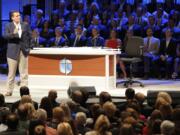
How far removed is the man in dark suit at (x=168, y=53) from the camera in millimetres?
12344

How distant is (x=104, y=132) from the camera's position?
16.6ft

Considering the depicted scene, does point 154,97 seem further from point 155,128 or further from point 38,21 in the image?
point 38,21

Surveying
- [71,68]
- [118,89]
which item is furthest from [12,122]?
[118,89]

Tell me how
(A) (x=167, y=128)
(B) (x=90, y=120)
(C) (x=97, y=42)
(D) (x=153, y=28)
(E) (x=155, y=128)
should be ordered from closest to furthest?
(A) (x=167, y=128) → (E) (x=155, y=128) → (B) (x=90, y=120) → (C) (x=97, y=42) → (D) (x=153, y=28)

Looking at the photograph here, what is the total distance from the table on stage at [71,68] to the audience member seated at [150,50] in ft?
7.12

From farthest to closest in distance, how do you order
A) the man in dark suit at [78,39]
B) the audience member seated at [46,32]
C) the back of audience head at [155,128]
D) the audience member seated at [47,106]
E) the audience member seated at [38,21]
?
the audience member seated at [38,21]
the audience member seated at [46,32]
the man in dark suit at [78,39]
the audience member seated at [47,106]
the back of audience head at [155,128]

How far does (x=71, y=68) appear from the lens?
1015 centimetres

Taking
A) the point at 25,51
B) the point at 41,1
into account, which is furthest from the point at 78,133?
the point at 41,1

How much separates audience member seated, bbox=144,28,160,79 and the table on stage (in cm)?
217

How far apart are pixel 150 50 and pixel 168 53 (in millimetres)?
433

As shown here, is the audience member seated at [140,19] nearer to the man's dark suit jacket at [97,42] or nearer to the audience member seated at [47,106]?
the man's dark suit jacket at [97,42]

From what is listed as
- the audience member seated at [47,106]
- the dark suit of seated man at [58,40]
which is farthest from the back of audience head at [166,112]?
the dark suit of seated man at [58,40]

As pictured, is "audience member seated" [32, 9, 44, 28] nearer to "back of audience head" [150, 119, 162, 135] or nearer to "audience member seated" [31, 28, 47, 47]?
"audience member seated" [31, 28, 47, 47]

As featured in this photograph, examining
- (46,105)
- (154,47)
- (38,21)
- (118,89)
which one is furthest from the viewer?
(38,21)
